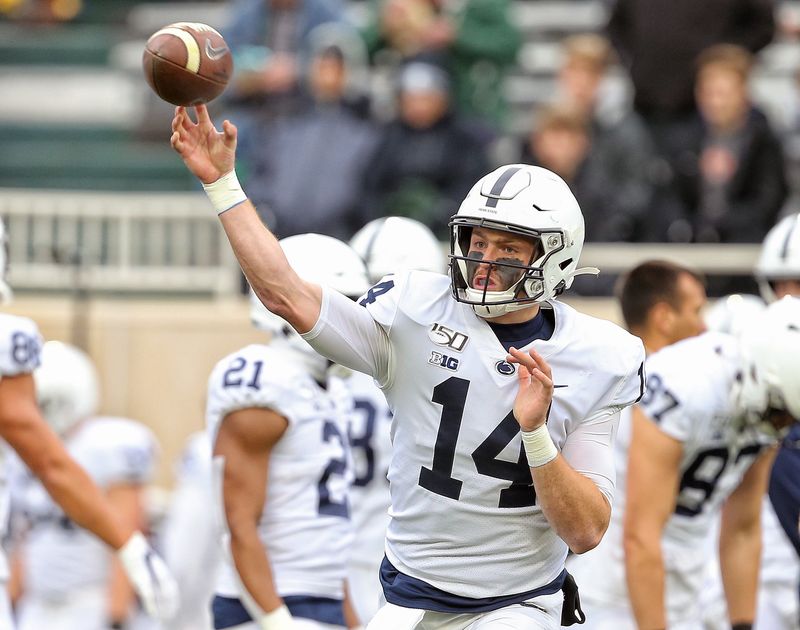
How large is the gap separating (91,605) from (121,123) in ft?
21.4

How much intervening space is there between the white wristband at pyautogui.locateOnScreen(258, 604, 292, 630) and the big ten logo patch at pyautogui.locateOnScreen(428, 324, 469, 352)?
47.6 inches

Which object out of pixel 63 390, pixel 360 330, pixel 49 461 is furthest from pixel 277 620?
pixel 63 390

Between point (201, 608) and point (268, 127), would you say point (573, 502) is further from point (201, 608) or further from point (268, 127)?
point (268, 127)

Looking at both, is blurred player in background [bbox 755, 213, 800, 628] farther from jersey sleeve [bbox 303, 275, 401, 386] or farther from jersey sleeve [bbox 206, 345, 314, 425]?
jersey sleeve [bbox 303, 275, 401, 386]

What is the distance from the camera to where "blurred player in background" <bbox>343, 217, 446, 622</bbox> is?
6039mm

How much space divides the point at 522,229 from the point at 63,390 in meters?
3.66

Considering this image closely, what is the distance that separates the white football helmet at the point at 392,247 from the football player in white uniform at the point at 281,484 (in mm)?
1165

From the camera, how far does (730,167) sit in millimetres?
8992

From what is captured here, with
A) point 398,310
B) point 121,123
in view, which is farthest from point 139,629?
point 121,123

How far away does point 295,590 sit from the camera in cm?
494

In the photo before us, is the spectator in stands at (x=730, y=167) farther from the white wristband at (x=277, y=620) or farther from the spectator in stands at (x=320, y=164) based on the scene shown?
the white wristband at (x=277, y=620)

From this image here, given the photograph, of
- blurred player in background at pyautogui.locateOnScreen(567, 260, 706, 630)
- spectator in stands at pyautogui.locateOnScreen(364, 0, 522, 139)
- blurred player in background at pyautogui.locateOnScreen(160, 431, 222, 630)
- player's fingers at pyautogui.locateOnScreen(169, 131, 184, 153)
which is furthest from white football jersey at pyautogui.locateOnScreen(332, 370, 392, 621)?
spectator in stands at pyautogui.locateOnScreen(364, 0, 522, 139)

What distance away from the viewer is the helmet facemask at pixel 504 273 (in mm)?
3959

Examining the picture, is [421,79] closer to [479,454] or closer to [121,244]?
[121,244]
